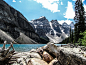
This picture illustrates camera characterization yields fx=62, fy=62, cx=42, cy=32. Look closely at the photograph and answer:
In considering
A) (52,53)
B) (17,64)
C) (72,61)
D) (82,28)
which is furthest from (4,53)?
(82,28)

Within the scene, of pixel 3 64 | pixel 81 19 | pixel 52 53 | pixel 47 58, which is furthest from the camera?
pixel 81 19

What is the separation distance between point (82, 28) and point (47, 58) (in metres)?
33.0

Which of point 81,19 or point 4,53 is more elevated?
point 81,19

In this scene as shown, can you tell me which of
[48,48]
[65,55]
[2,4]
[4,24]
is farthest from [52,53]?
[2,4]

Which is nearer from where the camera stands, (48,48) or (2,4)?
(48,48)

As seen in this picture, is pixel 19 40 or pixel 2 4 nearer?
pixel 19 40

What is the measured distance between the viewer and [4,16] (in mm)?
145875

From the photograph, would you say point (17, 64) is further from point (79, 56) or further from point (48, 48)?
point (79, 56)

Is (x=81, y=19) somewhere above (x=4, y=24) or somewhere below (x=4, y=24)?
below

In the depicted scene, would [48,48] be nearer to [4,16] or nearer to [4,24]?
[4,24]

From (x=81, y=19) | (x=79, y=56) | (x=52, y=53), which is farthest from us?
(x=81, y=19)

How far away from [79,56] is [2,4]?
639ft

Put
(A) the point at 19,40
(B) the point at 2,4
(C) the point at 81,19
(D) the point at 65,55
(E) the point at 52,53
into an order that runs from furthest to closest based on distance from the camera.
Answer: (B) the point at 2,4
(A) the point at 19,40
(C) the point at 81,19
(E) the point at 52,53
(D) the point at 65,55

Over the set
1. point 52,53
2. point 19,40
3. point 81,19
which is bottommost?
point 19,40
